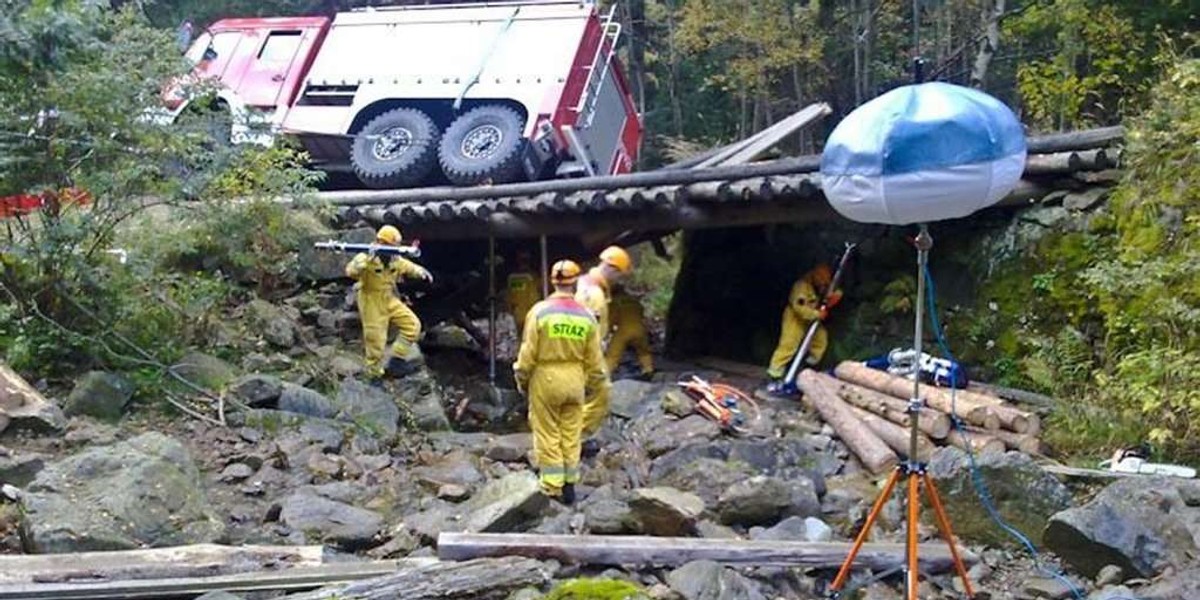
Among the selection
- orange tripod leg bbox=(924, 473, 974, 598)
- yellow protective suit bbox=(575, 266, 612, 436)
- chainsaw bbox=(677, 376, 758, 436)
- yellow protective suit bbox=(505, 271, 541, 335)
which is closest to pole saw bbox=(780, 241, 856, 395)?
chainsaw bbox=(677, 376, 758, 436)

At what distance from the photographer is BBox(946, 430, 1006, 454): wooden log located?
24.5 feet

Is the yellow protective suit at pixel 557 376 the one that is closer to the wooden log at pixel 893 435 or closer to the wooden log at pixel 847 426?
the wooden log at pixel 847 426

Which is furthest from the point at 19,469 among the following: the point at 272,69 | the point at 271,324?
the point at 272,69

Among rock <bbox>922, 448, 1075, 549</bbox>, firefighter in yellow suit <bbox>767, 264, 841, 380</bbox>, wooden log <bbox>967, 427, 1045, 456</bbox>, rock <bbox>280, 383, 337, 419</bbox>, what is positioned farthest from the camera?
firefighter in yellow suit <bbox>767, 264, 841, 380</bbox>

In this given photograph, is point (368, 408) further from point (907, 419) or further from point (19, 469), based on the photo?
point (907, 419)

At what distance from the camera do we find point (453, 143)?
13156mm

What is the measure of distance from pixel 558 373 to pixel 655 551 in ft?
5.69

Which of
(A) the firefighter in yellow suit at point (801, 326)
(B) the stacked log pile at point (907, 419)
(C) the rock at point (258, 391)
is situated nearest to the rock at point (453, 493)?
(C) the rock at point (258, 391)

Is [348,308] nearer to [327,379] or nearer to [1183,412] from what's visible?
[327,379]

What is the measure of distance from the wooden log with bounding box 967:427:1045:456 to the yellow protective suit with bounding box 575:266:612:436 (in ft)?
8.31

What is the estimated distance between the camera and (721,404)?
30.5ft

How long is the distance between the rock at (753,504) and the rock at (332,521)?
1.84 metres

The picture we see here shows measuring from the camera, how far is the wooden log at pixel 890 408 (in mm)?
7957

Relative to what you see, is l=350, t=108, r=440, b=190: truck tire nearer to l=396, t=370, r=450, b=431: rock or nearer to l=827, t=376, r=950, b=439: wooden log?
l=396, t=370, r=450, b=431: rock
